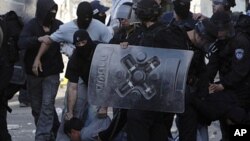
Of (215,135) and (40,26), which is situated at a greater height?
(40,26)

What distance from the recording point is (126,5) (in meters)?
7.43

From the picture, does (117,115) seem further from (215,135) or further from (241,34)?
(215,135)

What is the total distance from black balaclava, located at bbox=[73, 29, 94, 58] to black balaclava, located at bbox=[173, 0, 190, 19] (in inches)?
39.1

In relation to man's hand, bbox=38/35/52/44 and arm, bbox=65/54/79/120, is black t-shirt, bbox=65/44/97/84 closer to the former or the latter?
arm, bbox=65/54/79/120

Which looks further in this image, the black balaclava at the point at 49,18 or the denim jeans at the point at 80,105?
the black balaclava at the point at 49,18

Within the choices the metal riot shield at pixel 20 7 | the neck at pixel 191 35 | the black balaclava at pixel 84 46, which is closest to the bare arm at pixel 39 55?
the black balaclava at pixel 84 46

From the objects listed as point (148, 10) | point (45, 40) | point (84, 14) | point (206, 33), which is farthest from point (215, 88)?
point (45, 40)

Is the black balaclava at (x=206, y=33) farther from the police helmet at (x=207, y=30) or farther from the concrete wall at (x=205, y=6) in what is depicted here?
the concrete wall at (x=205, y=6)

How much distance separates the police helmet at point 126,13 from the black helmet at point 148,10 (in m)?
1.33

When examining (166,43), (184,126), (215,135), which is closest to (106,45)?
(166,43)

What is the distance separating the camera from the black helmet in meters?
5.64

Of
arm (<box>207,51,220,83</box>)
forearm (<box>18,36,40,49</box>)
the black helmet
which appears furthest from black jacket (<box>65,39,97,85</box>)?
arm (<box>207,51,220,83</box>)

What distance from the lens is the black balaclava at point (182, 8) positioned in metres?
6.69

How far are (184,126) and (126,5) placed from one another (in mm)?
1927
